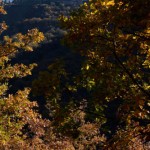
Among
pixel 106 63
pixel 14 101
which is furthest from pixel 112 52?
pixel 14 101

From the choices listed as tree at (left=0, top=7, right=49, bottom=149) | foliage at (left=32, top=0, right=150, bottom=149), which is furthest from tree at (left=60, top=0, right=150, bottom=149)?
tree at (left=0, top=7, right=49, bottom=149)

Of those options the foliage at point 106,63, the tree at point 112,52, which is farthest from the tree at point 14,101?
the tree at point 112,52

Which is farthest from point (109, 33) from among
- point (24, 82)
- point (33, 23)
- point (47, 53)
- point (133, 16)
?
point (33, 23)

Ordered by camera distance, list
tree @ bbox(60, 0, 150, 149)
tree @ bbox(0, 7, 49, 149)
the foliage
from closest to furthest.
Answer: tree @ bbox(60, 0, 150, 149), the foliage, tree @ bbox(0, 7, 49, 149)

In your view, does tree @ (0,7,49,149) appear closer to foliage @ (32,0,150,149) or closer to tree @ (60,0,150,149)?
foliage @ (32,0,150,149)

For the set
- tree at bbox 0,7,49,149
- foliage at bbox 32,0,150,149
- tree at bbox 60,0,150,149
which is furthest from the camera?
tree at bbox 0,7,49,149

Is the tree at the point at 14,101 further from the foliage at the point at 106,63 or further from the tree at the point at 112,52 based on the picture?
the tree at the point at 112,52

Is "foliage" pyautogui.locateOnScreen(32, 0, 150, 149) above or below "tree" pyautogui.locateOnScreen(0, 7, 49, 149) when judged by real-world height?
above

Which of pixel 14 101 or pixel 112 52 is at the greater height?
pixel 112 52

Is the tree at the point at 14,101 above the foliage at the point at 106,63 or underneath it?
underneath

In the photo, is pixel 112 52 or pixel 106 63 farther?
pixel 106 63

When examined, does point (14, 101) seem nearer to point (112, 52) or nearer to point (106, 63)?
point (106, 63)

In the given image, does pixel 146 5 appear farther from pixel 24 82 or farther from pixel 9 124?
pixel 24 82

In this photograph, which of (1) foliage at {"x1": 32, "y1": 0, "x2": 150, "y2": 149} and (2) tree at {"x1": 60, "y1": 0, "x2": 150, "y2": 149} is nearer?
(2) tree at {"x1": 60, "y1": 0, "x2": 150, "y2": 149}
